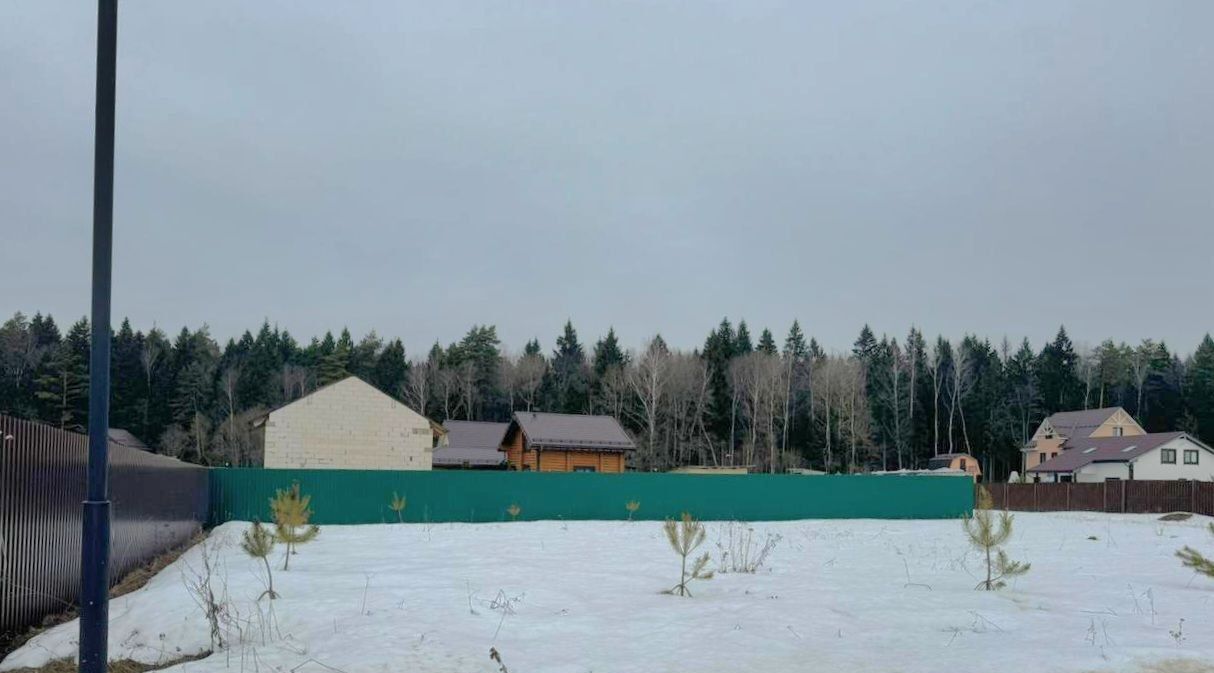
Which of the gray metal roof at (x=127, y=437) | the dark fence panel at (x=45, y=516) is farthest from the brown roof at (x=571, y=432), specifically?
the gray metal roof at (x=127, y=437)

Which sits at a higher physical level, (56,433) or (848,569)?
(56,433)

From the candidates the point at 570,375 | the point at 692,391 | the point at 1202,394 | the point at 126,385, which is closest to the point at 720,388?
the point at 692,391

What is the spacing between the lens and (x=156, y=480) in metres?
16.2

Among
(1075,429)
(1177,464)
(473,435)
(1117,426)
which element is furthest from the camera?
(1075,429)

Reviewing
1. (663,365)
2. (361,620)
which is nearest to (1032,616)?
(361,620)

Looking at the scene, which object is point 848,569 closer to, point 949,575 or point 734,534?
point 949,575

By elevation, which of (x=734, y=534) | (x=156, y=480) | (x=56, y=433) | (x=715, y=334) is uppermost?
(x=715, y=334)

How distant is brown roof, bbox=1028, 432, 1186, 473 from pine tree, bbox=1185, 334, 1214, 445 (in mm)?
20253

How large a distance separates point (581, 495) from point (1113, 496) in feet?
87.2

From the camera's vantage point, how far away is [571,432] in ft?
166

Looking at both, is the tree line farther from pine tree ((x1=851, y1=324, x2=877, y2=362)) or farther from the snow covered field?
the snow covered field

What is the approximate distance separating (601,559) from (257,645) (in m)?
9.47

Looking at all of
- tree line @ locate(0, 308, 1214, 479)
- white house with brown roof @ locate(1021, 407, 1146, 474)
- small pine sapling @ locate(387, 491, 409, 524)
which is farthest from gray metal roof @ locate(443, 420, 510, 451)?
white house with brown roof @ locate(1021, 407, 1146, 474)

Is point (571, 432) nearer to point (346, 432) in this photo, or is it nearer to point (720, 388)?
point (346, 432)
